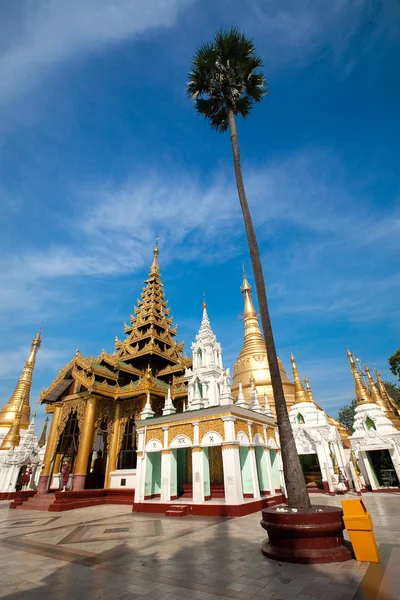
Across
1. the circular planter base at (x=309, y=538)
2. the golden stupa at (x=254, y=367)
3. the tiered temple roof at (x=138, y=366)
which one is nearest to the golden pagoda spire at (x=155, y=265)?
the tiered temple roof at (x=138, y=366)

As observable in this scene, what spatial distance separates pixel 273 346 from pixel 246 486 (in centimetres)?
906

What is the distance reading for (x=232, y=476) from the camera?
12.1 meters

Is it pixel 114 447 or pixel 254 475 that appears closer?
pixel 254 475

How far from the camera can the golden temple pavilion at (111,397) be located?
2017 cm

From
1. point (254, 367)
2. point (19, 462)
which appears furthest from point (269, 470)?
point (19, 462)

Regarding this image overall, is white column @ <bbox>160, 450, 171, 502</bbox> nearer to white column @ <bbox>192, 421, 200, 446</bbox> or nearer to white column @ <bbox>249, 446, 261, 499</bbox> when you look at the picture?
white column @ <bbox>192, 421, 200, 446</bbox>

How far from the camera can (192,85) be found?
12016 millimetres

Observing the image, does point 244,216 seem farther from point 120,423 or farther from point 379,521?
point 120,423

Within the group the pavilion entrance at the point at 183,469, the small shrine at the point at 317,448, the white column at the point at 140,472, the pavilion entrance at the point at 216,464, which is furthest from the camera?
the small shrine at the point at 317,448

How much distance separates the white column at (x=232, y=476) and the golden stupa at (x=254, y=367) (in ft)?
49.6

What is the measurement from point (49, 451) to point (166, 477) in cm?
1162

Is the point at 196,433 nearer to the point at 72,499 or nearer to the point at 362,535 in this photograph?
the point at 72,499

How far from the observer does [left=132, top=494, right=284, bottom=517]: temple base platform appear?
11781 mm

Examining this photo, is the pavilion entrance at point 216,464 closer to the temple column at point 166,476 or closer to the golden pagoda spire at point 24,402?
the temple column at point 166,476
